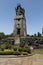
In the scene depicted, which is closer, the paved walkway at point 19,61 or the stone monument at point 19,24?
the paved walkway at point 19,61

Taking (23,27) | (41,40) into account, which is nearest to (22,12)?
(23,27)

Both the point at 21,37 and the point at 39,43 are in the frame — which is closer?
the point at 39,43

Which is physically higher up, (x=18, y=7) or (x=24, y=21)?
(x=18, y=7)

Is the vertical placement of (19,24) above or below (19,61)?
above

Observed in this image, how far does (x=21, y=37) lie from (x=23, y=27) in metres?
5.08

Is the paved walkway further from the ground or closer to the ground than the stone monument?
closer to the ground

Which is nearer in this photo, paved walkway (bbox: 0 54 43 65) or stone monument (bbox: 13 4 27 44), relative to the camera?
paved walkway (bbox: 0 54 43 65)

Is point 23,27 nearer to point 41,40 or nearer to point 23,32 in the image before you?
point 23,32

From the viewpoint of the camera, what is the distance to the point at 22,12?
56625mm

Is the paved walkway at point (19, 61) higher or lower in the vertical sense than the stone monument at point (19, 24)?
lower

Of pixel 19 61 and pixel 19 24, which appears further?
pixel 19 24

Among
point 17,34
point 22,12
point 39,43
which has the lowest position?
point 39,43

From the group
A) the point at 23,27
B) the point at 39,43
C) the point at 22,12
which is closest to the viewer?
the point at 39,43

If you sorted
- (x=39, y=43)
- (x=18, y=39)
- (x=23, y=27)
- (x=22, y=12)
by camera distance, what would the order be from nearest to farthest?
(x=39, y=43)
(x=18, y=39)
(x=23, y=27)
(x=22, y=12)
